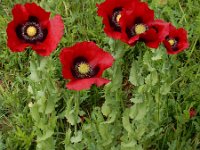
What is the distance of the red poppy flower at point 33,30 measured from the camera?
1.46m

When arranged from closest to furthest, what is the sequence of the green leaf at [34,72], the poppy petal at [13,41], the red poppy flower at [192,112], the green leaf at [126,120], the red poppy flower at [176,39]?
the poppy petal at [13,41], the green leaf at [34,72], the green leaf at [126,120], the red poppy flower at [176,39], the red poppy flower at [192,112]

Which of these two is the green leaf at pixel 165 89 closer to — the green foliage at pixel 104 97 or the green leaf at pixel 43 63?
the green foliage at pixel 104 97

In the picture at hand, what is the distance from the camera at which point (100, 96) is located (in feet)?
7.55

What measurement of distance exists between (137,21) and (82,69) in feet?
0.83

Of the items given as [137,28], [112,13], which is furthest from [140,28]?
[112,13]

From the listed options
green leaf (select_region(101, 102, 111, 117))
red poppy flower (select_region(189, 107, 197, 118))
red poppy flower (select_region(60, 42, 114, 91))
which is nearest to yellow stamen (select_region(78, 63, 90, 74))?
red poppy flower (select_region(60, 42, 114, 91))

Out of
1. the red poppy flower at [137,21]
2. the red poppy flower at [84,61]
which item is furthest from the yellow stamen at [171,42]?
the red poppy flower at [84,61]

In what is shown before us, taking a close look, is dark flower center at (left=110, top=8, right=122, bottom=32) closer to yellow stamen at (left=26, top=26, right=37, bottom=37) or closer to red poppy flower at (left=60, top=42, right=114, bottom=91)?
red poppy flower at (left=60, top=42, right=114, bottom=91)

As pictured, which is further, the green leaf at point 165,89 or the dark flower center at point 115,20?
the green leaf at point 165,89

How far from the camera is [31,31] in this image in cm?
152

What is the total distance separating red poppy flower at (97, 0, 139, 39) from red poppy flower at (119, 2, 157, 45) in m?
0.03

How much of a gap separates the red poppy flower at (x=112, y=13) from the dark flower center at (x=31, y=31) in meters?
0.21

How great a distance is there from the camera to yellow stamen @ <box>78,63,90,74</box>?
1.50 m

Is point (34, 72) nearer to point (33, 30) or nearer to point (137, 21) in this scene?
point (33, 30)
